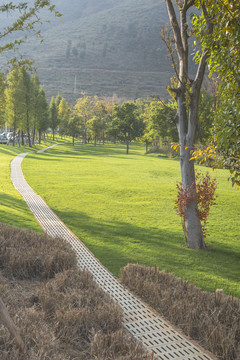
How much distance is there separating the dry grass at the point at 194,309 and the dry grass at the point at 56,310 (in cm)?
74

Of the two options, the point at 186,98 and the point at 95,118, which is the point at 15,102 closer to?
the point at 95,118

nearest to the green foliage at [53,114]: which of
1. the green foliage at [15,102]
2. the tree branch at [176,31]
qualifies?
the green foliage at [15,102]

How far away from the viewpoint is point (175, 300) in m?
4.98

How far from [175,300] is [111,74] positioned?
183 m

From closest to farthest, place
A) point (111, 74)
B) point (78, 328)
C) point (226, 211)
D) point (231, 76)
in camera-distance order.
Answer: point (78, 328)
point (231, 76)
point (226, 211)
point (111, 74)

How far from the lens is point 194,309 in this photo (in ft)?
15.2

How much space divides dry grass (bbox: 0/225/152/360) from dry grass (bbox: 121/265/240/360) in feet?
2.43

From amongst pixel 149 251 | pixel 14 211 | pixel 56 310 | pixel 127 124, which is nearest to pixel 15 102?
pixel 127 124

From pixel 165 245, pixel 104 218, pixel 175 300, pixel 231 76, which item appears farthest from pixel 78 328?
pixel 104 218

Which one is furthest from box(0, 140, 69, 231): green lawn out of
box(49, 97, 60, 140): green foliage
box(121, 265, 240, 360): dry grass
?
box(49, 97, 60, 140): green foliage

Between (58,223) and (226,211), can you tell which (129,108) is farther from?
(58,223)

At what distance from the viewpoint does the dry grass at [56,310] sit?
147 inches

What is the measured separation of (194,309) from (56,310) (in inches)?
73.6

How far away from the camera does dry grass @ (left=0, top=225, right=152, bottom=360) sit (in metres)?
3.73
